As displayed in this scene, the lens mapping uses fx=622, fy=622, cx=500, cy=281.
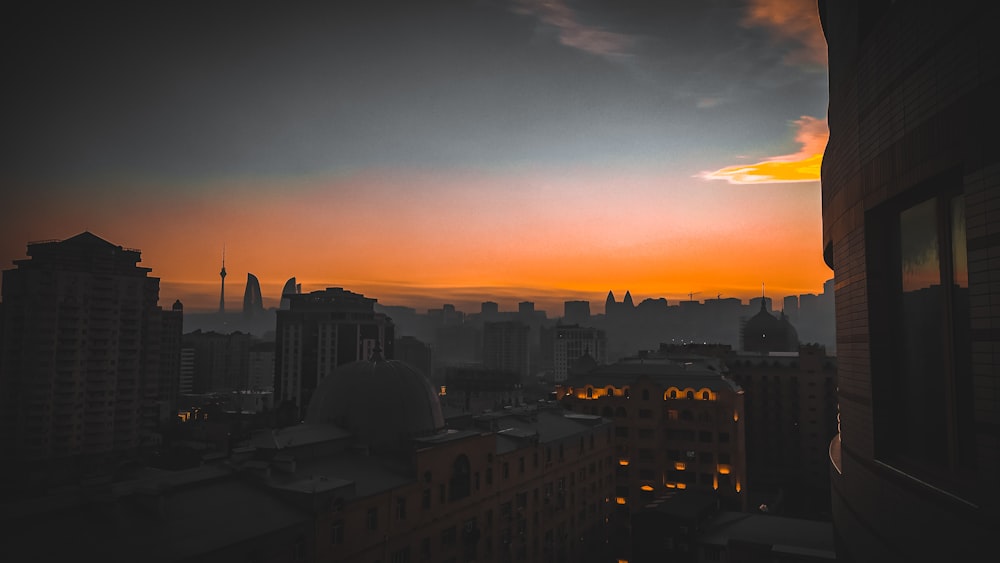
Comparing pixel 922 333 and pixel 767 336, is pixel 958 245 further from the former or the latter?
pixel 767 336

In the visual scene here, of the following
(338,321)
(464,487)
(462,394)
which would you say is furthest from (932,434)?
(462,394)

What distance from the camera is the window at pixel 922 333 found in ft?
23.4

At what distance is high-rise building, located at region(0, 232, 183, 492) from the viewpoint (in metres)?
81.8

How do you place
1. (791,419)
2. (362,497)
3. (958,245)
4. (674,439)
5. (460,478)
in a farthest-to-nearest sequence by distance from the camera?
(791,419)
(674,439)
(460,478)
(362,497)
(958,245)

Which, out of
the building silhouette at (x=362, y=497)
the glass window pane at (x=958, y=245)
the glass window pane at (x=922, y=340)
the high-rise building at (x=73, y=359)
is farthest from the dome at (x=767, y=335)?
the glass window pane at (x=958, y=245)

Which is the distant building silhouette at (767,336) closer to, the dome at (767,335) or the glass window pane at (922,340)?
the dome at (767,335)

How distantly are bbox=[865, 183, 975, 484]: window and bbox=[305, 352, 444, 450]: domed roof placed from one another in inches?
1333

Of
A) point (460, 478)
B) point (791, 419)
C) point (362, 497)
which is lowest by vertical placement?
point (791, 419)

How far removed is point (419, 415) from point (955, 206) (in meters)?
37.4

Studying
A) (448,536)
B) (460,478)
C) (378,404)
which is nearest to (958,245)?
(460,478)

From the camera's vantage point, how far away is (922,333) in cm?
801

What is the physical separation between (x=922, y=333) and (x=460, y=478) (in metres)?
34.1

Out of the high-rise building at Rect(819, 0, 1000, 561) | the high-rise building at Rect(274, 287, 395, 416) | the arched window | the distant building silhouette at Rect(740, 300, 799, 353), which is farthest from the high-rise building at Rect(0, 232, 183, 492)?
the distant building silhouette at Rect(740, 300, 799, 353)

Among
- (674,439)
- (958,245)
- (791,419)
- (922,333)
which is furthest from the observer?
(791,419)
